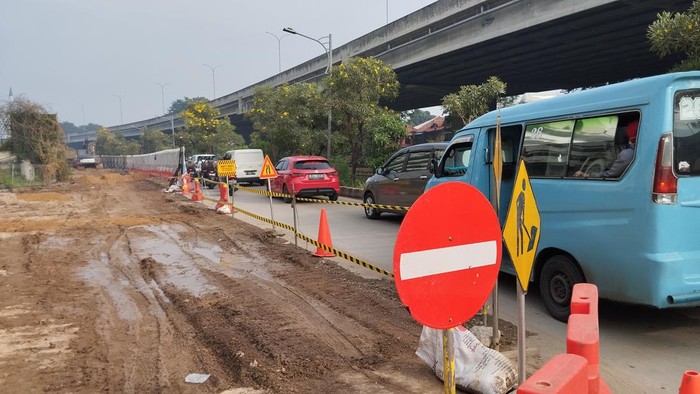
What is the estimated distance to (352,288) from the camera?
6.51 m

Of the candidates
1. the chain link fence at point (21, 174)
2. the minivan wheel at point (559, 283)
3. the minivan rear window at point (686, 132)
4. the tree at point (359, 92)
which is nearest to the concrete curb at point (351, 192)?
the tree at point (359, 92)

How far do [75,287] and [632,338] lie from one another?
6.90m

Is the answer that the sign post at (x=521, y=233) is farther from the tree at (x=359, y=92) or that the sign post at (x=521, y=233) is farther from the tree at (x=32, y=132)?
the tree at (x=32, y=132)

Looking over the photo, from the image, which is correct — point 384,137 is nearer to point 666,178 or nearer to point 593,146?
point 593,146

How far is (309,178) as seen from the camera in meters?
17.4

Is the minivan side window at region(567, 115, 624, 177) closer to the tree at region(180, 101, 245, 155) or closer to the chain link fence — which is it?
the chain link fence

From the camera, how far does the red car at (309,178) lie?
17.3m

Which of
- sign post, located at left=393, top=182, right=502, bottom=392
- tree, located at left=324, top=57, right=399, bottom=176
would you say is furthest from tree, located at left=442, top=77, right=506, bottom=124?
sign post, located at left=393, top=182, right=502, bottom=392

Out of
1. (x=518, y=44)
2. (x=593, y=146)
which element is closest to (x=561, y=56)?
(x=518, y=44)

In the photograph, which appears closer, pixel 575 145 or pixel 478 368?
pixel 478 368

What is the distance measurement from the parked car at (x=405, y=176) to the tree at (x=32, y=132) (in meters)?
27.9

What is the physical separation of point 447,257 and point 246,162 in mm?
24057

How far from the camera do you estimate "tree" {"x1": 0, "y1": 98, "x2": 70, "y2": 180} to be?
31.5m

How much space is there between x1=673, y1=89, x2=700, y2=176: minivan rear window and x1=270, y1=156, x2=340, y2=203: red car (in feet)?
44.9
